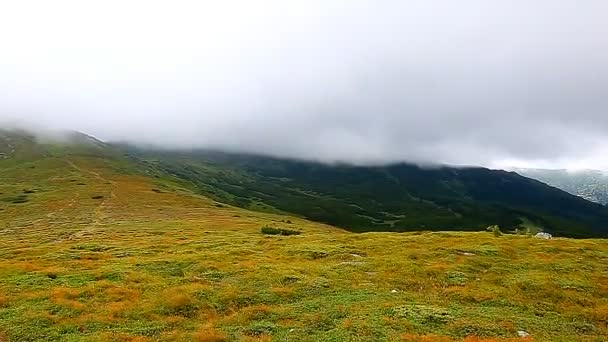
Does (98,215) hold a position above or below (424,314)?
below

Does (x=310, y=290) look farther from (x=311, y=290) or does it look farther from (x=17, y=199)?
(x=17, y=199)

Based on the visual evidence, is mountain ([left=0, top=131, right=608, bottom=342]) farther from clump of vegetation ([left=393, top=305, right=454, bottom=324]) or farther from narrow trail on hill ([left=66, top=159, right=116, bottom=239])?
narrow trail on hill ([left=66, top=159, right=116, bottom=239])

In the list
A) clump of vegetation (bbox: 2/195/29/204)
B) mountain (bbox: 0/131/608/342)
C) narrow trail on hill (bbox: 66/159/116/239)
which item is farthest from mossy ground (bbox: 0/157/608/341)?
clump of vegetation (bbox: 2/195/29/204)

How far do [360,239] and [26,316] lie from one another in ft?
132

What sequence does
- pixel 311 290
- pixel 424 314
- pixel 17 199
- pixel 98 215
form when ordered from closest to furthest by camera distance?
pixel 424 314 → pixel 311 290 → pixel 98 215 → pixel 17 199

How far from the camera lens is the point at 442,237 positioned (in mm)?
60719

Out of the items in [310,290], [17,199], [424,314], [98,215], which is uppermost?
[424,314]

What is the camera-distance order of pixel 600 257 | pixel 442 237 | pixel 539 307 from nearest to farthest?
1. pixel 539 307
2. pixel 600 257
3. pixel 442 237

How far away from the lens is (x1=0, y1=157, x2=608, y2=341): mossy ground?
26.8m

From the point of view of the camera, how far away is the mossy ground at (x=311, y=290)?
88.0ft

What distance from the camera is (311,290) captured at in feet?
114

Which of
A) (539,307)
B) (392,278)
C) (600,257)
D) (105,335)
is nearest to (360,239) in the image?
(392,278)

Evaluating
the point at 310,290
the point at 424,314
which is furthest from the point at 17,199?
the point at 424,314

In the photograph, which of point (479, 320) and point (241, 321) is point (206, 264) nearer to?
point (241, 321)
